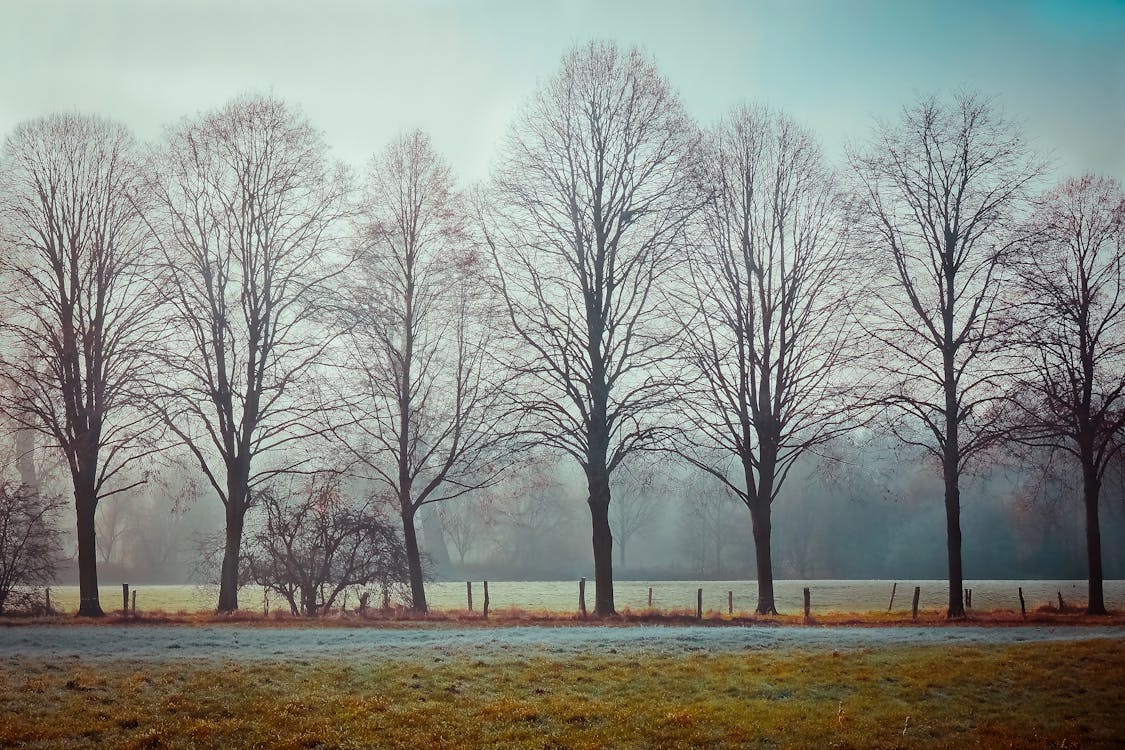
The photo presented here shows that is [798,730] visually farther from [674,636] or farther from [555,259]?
[555,259]

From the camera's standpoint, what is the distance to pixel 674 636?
20.4m

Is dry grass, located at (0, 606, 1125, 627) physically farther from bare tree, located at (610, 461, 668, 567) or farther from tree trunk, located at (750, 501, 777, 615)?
bare tree, located at (610, 461, 668, 567)

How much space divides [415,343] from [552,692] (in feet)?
67.3

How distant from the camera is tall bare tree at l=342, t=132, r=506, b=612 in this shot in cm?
3075

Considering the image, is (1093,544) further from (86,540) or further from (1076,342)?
(86,540)

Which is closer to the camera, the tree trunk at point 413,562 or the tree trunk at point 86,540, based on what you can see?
the tree trunk at point 86,540

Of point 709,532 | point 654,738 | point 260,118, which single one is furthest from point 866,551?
point 654,738

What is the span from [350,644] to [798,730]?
10388 mm

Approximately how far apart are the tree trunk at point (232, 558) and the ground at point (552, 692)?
8945 mm

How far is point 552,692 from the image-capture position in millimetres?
13844

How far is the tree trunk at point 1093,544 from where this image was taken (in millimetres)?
31719

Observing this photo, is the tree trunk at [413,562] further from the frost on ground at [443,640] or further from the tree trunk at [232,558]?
the frost on ground at [443,640]

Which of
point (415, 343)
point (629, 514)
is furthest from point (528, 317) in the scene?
point (629, 514)

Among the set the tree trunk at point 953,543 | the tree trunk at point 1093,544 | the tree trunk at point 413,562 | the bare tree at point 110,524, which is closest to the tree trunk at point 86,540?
the tree trunk at point 413,562
